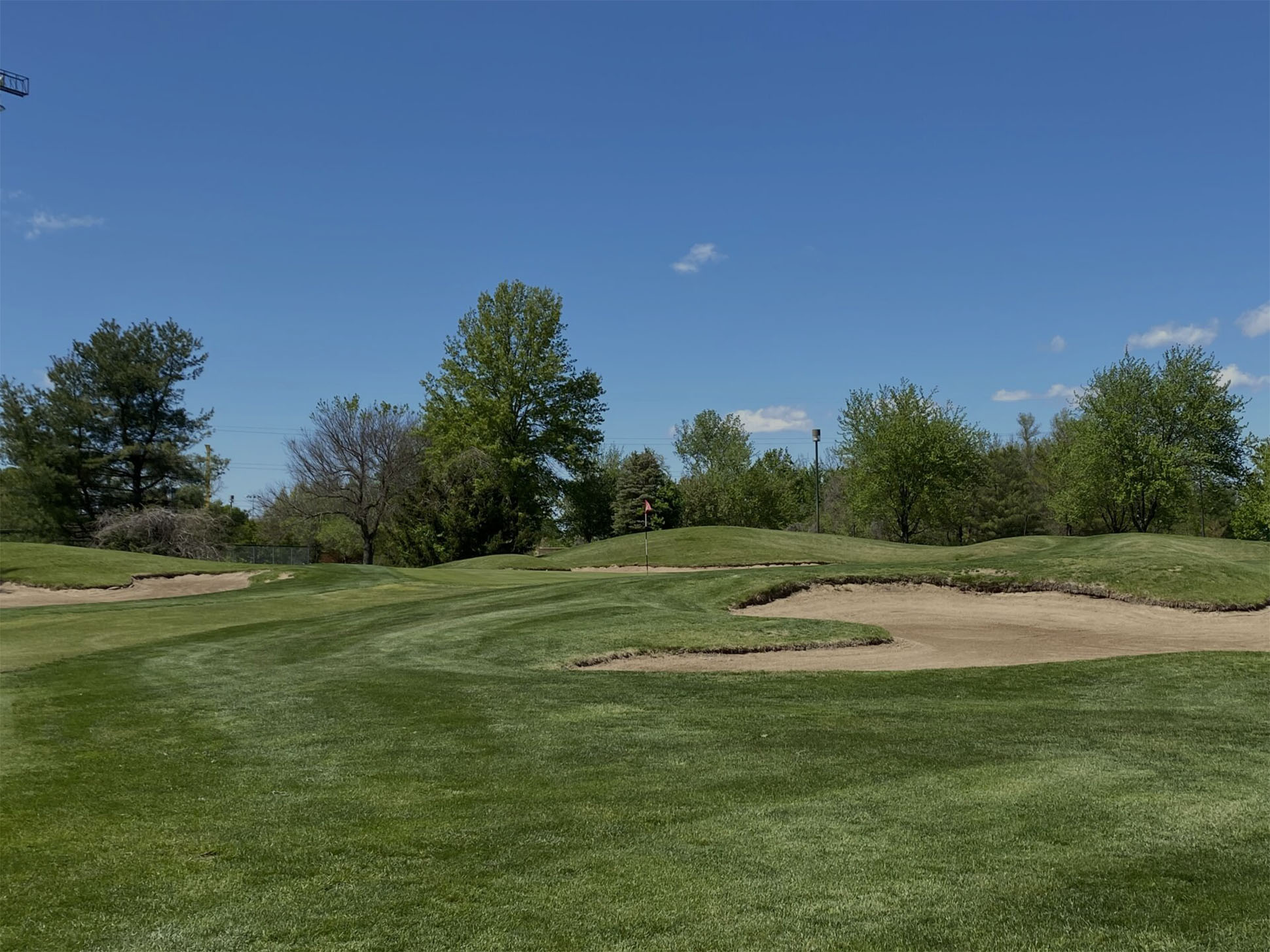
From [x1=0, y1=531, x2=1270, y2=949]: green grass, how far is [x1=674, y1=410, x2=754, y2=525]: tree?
62.9 m

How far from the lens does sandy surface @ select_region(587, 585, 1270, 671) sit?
45.8 ft

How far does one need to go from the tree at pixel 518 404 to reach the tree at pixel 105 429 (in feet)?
51.3

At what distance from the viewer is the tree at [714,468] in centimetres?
7569

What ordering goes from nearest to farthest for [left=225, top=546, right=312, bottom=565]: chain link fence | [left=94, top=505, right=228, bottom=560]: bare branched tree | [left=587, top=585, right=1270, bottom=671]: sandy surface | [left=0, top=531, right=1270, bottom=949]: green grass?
[left=0, top=531, right=1270, bottom=949]: green grass
[left=587, top=585, right=1270, bottom=671]: sandy surface
[left=94, top=505, right=228, bottom=560]: bare branched tree
[left=225, top=546, right=312, bottom=565]: chain link fence

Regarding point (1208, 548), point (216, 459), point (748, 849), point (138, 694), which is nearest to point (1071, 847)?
point (748, 849)

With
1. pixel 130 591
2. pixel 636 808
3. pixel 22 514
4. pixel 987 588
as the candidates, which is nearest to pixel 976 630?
pixel 987 588

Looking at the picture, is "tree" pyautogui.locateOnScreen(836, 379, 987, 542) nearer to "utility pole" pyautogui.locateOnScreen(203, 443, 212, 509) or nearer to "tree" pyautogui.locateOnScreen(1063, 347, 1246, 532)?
"tree" pyautogui.locateOnScreen(1063, 347, 1246, 532)

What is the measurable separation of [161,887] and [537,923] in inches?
82.7

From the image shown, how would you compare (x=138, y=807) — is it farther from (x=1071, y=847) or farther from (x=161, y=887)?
(x=1071, y=847)

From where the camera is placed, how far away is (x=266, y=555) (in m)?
51.3

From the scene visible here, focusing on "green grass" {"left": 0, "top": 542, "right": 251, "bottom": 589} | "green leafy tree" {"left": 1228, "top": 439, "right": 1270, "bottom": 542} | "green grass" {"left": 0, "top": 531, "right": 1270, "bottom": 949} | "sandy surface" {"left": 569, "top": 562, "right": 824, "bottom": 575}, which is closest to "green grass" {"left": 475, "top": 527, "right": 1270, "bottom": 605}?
"sandy surface" {"left": 569, "top": 562, "right": 824, "bottom": 575}

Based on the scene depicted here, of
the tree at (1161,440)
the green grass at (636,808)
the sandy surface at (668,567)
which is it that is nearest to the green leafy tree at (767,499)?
the tree at (1161,440)

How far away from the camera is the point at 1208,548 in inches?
1308

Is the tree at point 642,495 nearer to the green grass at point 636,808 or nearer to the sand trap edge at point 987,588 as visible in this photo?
the sand trap edge at point 987,588
